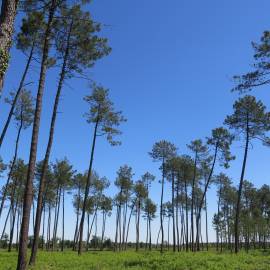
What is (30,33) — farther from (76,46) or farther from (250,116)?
(250,116)

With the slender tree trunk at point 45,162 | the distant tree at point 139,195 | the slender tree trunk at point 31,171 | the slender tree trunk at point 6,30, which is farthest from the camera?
the distant tree at point 139,195

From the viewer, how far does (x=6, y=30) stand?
5.68m

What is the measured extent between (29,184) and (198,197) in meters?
51.3

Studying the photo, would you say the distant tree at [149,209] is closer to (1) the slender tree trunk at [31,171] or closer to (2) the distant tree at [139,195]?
(2) the distant tree at [139,195]

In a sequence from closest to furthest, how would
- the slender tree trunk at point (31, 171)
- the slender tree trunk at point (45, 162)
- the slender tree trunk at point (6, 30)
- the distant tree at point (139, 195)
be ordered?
the slender tree trunk at point (6, 30)
the slender tree trunk at point (31, 171)
the slender tree trunk at point (45, 162)
the distant tree at point (139, 195)

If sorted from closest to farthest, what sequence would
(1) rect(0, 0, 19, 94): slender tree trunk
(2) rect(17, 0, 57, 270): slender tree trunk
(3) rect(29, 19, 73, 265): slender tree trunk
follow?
(1) rect(0, 0, 19, 94): slender tree trunk < (2) rect(17, 0, 57, 270): slender tree trunk < (3) rect(29, 19, 73, 265): slender tree trunk

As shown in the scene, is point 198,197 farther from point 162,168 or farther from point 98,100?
point 98,100

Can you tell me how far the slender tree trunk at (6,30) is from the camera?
554 centimetres

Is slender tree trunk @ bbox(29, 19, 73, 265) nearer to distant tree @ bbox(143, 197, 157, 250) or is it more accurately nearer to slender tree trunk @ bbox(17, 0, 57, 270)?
slender tree trunk @ bbox(17, 0, 57, 270)

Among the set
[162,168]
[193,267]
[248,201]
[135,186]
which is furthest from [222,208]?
[193,267]

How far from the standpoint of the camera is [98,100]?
1272 inches

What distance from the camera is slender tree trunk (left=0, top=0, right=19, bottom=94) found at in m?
5.54

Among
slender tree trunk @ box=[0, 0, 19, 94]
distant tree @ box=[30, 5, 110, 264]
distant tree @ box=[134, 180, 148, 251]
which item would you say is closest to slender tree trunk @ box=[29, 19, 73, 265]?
distant tree @ box=[30, 5, 110, 264]

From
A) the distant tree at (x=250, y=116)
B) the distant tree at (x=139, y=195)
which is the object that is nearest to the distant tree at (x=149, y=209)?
the distant tree at (x=139, y=195)
